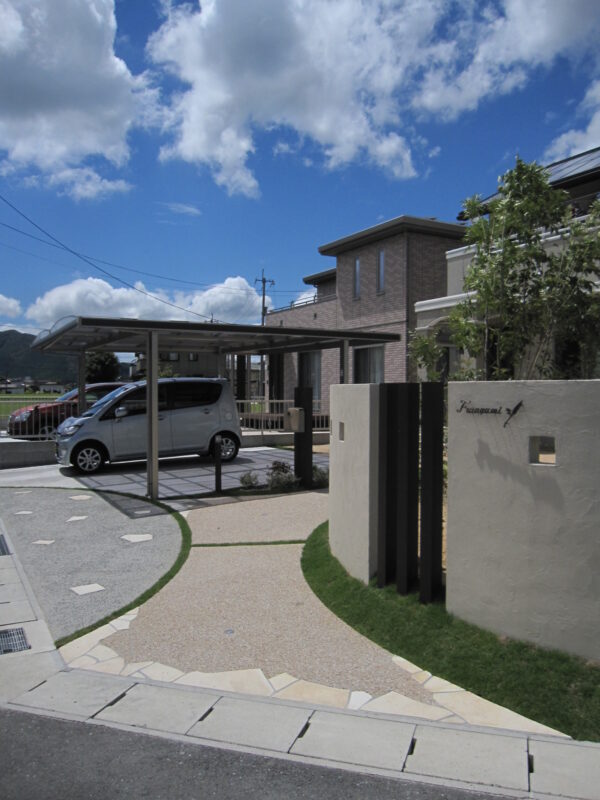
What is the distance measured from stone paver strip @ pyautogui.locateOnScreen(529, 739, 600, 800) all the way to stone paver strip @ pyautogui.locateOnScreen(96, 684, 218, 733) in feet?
5.65

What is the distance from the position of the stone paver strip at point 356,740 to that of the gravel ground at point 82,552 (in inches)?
89.2

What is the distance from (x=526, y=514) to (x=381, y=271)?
16.1 metres

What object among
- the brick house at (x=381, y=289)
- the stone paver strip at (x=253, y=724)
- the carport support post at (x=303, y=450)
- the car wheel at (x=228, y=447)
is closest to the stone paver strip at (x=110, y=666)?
the stone paver strip at (x=253, y=724)

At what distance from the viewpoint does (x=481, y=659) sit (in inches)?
145

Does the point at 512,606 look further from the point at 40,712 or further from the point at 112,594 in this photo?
the point at 112,594

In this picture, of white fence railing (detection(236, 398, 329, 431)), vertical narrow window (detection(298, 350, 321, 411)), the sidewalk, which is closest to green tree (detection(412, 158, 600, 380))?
the sidewalk

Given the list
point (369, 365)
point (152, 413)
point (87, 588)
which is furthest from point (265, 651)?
point (369, 365)

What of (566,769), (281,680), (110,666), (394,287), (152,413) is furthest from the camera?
(394,287)

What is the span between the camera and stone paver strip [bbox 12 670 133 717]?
3.48 metres

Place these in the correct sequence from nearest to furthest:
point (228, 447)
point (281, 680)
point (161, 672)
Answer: point (281, 680) < point (161, 672) < point (228, 447)

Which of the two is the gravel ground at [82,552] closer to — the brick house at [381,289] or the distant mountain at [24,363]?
the brick house at [381,289]

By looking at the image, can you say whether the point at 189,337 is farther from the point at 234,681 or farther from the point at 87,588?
the point at 234,681

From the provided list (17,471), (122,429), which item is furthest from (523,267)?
(17,471)

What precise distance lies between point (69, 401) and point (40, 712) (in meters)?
12.2
